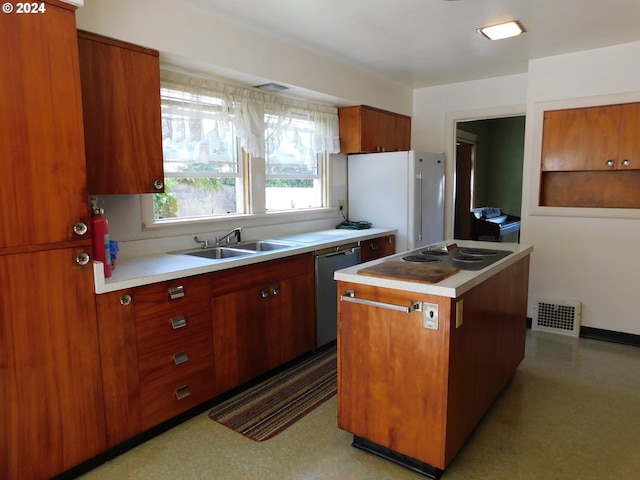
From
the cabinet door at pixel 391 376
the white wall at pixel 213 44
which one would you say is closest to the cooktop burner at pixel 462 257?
the cabinet door at pixel 391 376

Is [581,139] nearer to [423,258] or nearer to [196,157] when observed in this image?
[423,258]

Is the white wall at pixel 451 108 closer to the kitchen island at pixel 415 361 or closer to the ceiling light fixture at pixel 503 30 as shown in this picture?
the ceiling light fixture at pixel 503 30

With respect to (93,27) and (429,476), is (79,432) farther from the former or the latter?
(93,27)

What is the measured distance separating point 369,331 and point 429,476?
2.38 ft

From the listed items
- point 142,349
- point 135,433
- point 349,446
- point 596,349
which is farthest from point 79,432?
point 596,349

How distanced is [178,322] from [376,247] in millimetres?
2237

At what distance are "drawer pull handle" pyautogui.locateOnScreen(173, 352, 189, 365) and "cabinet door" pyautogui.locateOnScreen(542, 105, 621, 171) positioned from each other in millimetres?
3519

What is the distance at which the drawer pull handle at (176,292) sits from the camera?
2273mm

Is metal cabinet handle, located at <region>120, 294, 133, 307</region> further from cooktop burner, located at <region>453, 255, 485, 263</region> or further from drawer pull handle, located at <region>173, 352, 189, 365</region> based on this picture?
cooktop burner, located at <region>453, 255, 485, 263</region>

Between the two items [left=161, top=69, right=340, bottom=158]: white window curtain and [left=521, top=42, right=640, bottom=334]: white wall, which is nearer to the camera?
[left=161, top=69, right=340, bottom=158]: white window curtain

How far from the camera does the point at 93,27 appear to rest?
2.16 meters

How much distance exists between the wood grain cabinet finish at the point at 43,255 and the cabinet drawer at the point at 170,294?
0.24 metres

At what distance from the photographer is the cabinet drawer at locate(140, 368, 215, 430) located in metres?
2.22

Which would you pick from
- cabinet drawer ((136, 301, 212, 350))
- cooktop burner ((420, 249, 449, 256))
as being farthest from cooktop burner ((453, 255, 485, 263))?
cabinet drawer ((136, 301, 212, 350))
